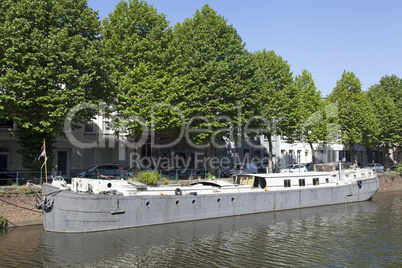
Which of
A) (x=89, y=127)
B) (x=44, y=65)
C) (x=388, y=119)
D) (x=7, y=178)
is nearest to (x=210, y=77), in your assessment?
(x=89, y=127)

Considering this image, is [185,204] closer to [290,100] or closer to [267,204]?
[267,204]

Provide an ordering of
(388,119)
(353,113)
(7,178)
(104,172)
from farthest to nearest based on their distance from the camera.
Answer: (388,119), (353,113), (104,172), (7,178)

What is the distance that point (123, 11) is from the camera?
36781mm

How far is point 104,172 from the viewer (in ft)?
118

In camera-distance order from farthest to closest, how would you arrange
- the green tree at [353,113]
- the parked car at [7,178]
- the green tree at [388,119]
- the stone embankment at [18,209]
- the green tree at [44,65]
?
the green tree at [388,119] < the green tree at [353,113] < the parked car at [7,178] < the green tree at [44,65] < the stone embankment at [18,209]

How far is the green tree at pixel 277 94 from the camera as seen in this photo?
45812mm

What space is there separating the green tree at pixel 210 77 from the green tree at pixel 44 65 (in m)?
8.98

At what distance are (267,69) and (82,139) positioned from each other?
24670 millimetres

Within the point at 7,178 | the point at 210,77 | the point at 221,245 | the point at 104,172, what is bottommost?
the point at 221,245

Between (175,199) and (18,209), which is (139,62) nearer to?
(175,199)

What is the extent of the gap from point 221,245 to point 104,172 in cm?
1892

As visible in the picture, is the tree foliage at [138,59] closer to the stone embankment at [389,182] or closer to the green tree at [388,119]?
the stone embankment at [389,182]

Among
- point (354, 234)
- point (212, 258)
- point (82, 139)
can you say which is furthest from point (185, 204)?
point (82, 139)

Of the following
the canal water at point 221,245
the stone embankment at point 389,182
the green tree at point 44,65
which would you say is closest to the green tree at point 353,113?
the stone embankment at point 389,182
